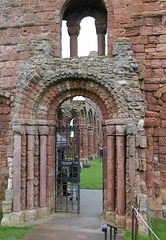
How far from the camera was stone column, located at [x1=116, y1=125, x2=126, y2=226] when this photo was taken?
591 cm

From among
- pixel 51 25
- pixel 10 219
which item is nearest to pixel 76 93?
pixel 51 25

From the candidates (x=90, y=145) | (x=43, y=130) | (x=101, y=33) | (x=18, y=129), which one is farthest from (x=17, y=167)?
(x=90, y=145)

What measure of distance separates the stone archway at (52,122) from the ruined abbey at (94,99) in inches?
1.0

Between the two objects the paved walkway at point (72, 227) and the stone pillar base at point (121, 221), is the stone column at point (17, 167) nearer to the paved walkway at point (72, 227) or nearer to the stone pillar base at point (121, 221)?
the paved walkway at point (72, 227)

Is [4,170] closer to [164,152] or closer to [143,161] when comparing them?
[143,161]

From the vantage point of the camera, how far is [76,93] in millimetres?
6852

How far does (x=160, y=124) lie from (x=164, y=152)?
0.84m

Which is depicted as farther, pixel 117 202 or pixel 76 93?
pixel 76 93

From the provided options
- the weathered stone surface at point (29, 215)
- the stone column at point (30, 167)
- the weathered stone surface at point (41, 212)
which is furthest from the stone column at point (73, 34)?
the weathered stone surface at point (29, 215)

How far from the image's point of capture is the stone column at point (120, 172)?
19.4ft

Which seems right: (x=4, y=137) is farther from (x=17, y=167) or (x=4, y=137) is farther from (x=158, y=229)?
(x=158, y=229)

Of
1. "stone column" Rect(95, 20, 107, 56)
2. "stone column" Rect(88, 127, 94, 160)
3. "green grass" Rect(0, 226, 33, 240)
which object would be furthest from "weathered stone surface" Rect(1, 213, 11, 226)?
"stone column" Rect(88, 127, 94, 160)

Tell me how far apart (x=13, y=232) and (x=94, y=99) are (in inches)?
162

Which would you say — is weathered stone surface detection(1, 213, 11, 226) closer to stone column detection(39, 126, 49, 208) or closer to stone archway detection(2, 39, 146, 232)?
stone archway detection(2, 39, 146, 232)
